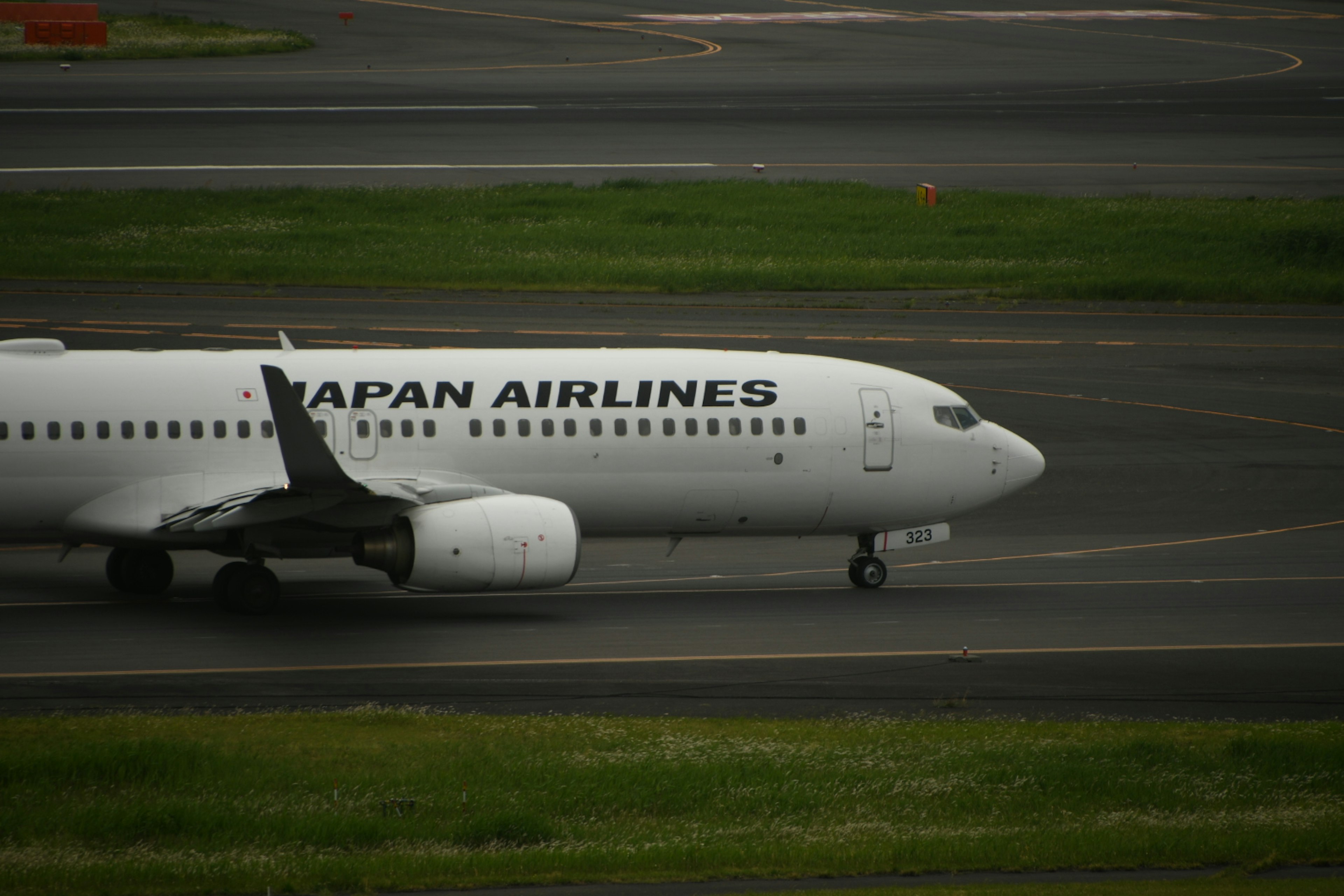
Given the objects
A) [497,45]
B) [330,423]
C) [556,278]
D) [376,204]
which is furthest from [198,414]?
[497,45]

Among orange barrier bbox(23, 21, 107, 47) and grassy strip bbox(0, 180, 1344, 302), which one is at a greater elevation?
orange barrier bbox(23, 21, 107, 47)

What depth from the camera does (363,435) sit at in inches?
1126

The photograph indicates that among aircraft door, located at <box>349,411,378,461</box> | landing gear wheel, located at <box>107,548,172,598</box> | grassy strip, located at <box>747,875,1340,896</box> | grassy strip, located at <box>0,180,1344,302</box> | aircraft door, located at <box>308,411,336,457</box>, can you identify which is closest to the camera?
grassy strip, located at <box>747,875,1340,896</box>

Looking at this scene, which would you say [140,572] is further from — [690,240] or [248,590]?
[690,240]

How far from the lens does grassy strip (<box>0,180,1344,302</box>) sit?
5888cm

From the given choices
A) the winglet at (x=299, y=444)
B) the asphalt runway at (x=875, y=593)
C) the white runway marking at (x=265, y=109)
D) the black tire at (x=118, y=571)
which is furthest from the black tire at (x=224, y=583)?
the white runway marking at (x=265, y=109)

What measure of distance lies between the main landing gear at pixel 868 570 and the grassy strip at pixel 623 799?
31.0 feet

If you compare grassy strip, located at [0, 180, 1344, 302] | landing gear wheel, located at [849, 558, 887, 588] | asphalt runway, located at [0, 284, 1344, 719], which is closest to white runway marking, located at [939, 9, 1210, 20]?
grassy strip, located at [0, 180, 1344, 302]

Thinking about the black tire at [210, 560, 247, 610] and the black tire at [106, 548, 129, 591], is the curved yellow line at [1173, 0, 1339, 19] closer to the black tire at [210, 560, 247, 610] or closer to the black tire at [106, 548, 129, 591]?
the black tire at [106, 548, 129, 591]

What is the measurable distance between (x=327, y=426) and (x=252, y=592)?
310cm

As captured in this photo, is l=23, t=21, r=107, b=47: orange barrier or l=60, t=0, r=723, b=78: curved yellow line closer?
l=60, t=0, r=723, b=78: curved yellow line

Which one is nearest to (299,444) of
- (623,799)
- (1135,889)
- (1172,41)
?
(623,799)

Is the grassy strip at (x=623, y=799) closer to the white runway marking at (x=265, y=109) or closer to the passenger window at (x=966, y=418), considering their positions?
the passenger window at (x=966, y=418)

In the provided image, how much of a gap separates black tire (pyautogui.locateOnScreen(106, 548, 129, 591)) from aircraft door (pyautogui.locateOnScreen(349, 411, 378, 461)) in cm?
485
